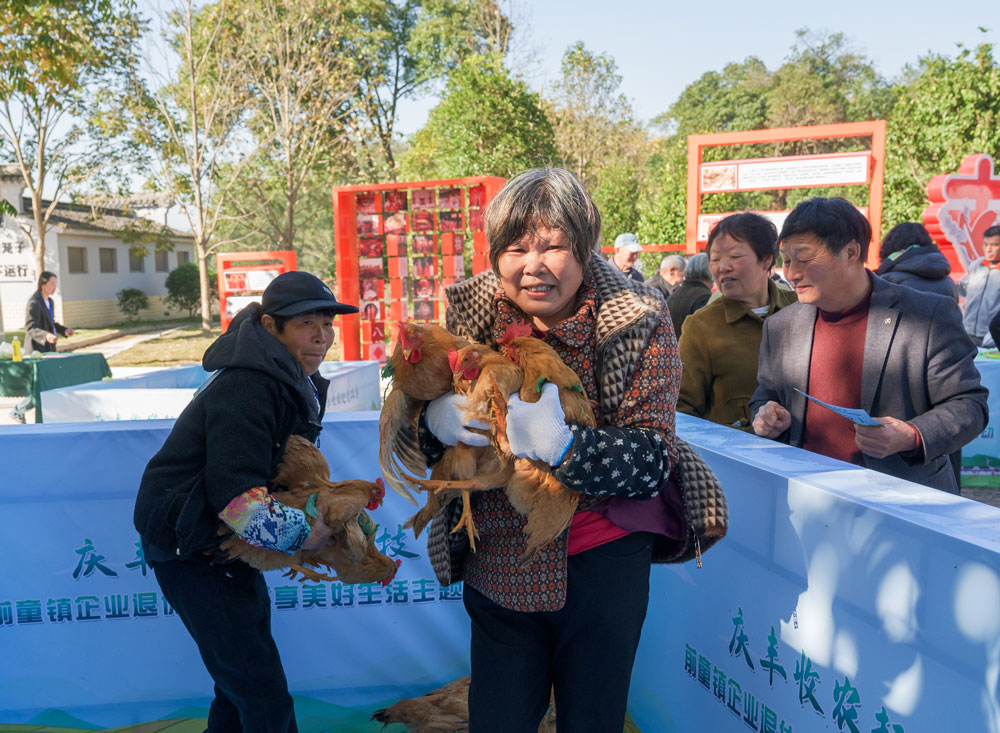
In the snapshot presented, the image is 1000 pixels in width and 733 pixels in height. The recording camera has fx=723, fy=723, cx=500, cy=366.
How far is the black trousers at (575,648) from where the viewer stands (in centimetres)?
156

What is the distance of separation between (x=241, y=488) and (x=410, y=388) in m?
0.65

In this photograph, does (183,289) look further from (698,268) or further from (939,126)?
A: (698,268)

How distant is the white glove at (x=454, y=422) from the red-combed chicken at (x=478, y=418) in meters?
0.02

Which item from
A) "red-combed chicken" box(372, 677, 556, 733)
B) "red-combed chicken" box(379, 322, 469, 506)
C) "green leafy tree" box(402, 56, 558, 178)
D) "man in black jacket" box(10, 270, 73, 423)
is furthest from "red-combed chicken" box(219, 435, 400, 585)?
"green leafy tree" box(402, 56, 558, 178)

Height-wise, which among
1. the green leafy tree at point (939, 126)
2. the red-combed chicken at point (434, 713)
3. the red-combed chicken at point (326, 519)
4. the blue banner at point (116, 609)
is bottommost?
the red-combed chicken at point (434, 713)

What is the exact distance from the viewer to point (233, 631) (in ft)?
6.79

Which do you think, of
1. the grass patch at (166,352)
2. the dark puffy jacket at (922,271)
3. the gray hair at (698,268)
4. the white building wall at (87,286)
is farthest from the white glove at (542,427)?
the white building wall at (87,286)

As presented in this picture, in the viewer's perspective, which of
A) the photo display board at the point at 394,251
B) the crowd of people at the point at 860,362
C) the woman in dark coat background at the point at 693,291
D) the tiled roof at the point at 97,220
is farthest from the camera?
the tiled roof at the point at 97,220

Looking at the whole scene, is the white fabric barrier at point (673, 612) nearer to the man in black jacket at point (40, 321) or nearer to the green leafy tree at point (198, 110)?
the man in black jacket at point (40, 321)

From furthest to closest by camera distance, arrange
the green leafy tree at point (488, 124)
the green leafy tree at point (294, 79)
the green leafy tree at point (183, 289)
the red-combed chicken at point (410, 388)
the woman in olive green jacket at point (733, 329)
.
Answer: the green leafy tree at point (183, 289) < the green leafy tree at point (294, 79) < the green leafy tree at point (488, 124) < the woman in olive green jacket at point (733, 329) < the red-combed chicken at point (410, 388)

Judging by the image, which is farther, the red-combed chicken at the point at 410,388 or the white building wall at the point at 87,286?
the white building wall at the point at 87,286

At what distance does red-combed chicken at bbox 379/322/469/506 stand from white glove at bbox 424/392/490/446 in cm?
4

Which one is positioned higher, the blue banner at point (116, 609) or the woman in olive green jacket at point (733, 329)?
the woman in olive green jacket at point (733, 329)

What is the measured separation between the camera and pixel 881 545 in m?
1.65
